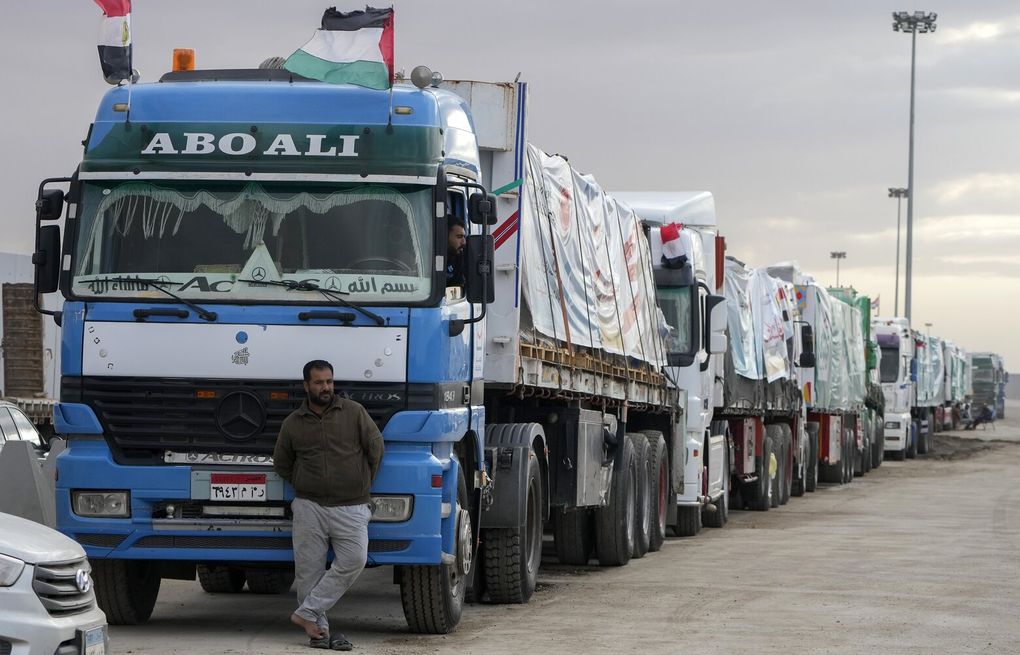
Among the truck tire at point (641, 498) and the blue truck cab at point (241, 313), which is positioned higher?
the blue truck cab at point (241, 313)

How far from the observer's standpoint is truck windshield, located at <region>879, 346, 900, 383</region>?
46625mm

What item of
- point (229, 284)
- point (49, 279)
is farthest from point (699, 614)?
point (49, 279)

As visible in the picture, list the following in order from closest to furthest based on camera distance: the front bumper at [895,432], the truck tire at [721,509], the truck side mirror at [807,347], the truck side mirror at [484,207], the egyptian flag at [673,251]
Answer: the truck side mirror at [484,207] → the egyptian flag at [673,251] → the truck tire at [721,509] → the truck side mirror at [807,347] → the front bumper at [895,432]

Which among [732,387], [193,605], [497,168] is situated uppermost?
[497,168]

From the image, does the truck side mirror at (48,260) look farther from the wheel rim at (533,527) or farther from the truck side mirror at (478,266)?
the wheel rim at (533,527)

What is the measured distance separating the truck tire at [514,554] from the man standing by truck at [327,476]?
251 centimetres

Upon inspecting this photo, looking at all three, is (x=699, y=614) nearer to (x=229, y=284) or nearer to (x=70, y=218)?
(x=229, y=284)

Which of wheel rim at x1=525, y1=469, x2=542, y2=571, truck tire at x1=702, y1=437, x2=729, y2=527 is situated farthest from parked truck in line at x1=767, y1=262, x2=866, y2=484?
wheel rim at x1=525, y1=469, x2=542, y2=571

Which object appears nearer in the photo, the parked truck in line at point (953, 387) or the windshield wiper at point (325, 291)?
the windshield wiper at point (325, 291)

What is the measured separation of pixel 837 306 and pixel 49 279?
27207 mm

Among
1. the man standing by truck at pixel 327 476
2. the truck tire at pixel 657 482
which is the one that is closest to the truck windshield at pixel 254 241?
the man standing by truck at pixel 327 476

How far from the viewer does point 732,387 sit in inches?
880

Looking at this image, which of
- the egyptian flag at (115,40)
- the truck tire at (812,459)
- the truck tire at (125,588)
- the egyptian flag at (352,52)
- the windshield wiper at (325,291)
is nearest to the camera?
the windshield wiper at (325,291)

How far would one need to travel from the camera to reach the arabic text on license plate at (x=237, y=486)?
10.2m
